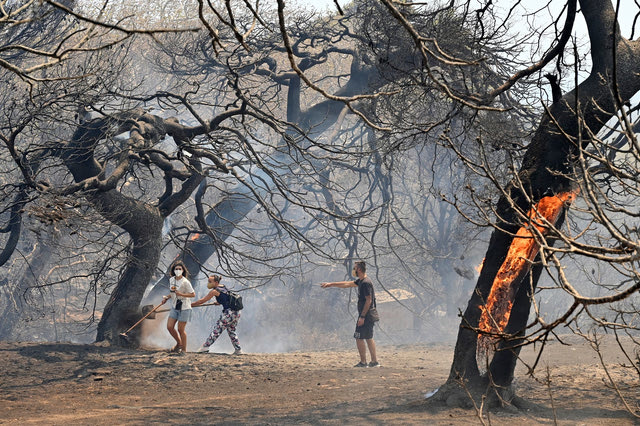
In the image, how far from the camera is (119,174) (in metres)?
9.23

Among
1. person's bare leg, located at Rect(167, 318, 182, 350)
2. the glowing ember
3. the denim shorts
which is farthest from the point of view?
the denim shorts

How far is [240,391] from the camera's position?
826 centimetres

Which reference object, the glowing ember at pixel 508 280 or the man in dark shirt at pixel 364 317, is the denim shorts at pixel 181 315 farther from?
the glowing ember at pixel 508 280

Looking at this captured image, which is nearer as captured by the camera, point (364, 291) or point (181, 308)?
point (181, 308)

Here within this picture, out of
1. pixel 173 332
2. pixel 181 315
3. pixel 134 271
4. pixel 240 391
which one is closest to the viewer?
pixel 240 391

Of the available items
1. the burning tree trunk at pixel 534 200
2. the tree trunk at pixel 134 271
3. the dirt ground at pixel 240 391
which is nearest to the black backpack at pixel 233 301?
the dirt ground at pixel 240 391

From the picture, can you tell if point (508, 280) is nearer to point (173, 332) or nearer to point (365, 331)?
point (365, 331)

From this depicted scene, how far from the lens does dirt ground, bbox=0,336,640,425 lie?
6410 mm

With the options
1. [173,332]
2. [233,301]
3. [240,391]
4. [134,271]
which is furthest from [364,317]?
[134,271]

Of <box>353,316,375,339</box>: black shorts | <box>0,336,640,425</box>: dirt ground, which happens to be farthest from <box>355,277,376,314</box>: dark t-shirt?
<box>0,336,640,425</box>: dirt ground

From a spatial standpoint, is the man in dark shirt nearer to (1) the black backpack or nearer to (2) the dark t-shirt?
(2) the dark t-shirt

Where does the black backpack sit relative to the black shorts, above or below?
above

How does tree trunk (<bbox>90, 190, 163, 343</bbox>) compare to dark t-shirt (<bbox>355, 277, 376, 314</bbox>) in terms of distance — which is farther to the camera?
dark t-shirt (<bbox>355, 277, 376, 314</bbox>)

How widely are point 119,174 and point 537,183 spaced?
575 centimetres
